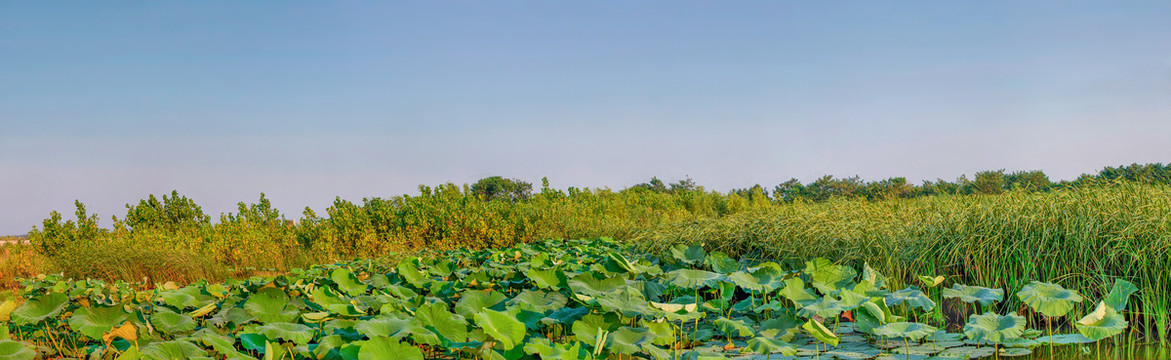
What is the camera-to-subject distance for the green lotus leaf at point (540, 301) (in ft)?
9.84

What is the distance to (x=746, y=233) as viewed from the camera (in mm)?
5621

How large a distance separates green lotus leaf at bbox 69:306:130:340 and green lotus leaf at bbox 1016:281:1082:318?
4178mm

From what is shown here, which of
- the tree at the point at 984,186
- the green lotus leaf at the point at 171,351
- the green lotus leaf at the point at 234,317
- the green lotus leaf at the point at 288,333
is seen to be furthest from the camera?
the tree at the point at 984,186

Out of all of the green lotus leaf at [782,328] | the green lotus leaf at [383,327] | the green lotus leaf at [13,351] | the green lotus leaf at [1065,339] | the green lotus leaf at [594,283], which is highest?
the green lotus leaf at [594,283]

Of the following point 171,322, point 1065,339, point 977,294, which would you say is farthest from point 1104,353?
point 171,322

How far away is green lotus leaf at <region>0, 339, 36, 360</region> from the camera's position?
7.74ft

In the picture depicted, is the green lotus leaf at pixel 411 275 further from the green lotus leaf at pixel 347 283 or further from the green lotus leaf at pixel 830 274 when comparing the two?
the green lotus leaf at pixel 830 274

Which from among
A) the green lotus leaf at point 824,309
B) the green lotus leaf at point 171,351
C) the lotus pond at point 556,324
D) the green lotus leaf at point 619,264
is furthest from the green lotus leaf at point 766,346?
the green lotus leaf at point 171,351

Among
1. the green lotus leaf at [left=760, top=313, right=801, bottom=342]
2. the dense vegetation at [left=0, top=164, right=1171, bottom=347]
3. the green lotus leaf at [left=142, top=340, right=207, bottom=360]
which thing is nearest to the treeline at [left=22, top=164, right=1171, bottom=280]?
the dense vegetation at [left=0, top=164, right=1171, bottom=347]

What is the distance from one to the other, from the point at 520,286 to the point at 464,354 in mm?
1349

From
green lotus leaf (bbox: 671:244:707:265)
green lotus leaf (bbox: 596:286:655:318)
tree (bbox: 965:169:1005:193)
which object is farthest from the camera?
tree (bbox: 965:169:1005:193)

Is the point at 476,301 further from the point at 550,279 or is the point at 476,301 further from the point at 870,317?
the point at 870,317

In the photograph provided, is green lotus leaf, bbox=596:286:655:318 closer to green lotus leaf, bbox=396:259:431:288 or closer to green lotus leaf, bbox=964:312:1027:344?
green lotus leaf, bbox=964:312:1027:344

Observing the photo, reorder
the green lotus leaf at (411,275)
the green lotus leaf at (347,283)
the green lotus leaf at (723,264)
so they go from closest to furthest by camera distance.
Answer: the green lotus leaf at (347,283)
the green lotus leaf at (723,264)
the green lotus leaf at (411,275)
